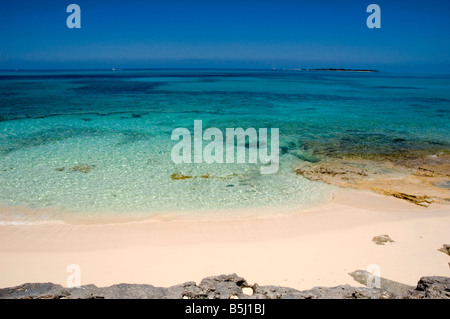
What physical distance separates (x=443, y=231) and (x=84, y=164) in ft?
33.3

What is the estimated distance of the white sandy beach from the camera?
4.55 meters

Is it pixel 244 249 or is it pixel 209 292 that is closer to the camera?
pixel 209 292

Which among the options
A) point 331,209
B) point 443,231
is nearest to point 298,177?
point 331,209

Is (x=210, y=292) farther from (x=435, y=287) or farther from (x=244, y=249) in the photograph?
(x=435, y=287)

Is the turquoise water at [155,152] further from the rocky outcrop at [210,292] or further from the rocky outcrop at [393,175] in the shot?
the rocky outcrop at [210,292]

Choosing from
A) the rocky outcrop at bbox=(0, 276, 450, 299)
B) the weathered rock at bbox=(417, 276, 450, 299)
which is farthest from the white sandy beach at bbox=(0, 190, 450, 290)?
the rocky outcrop at bbox=(0, 276, 450, 299)

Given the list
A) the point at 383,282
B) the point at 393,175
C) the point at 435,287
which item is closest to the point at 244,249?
the point at 383,282

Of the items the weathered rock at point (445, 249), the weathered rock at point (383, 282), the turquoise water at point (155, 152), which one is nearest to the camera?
the weathered rock at point (383, 282)

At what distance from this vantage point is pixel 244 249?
5.36 metres

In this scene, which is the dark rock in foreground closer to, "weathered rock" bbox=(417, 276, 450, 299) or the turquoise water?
"weathered rock" bbox=(417, 276, 450, 299)

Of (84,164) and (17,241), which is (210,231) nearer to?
(17,241)

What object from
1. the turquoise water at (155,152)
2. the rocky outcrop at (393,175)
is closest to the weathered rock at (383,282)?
the turquoise water at (155,152)

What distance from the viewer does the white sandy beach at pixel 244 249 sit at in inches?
179

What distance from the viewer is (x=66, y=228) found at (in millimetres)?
6133
